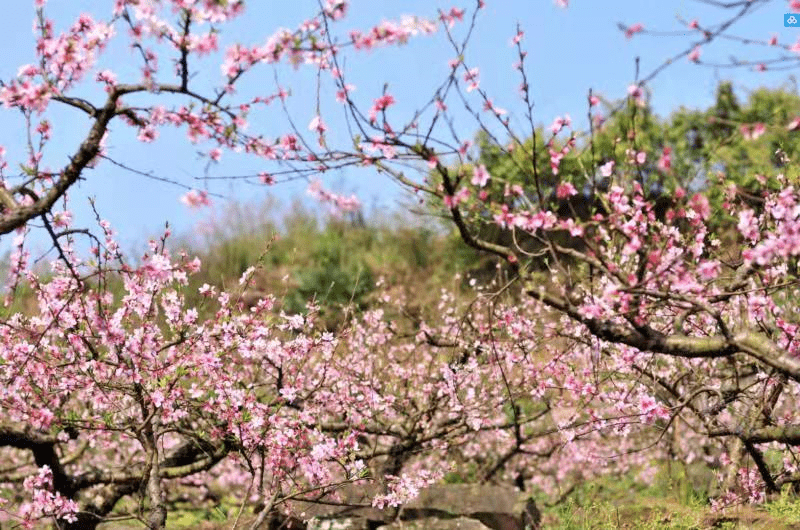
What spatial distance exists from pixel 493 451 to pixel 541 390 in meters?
5.91

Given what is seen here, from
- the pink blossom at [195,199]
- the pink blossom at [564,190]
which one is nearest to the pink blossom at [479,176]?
the pink blossom at [564,190]

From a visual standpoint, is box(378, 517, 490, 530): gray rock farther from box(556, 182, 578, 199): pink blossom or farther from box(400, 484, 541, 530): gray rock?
box(556, 182, 578, 199): pink blossom

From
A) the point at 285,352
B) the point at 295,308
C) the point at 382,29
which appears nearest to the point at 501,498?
the point at 285,352

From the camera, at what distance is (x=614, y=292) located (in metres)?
4.26

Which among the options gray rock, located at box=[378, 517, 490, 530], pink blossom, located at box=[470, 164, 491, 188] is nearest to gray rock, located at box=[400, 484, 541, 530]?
gray rock, located at box=[378, 517, 490, 530]

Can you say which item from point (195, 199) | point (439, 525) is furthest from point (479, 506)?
point (195, 199)

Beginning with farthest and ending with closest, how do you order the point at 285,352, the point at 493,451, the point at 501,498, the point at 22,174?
the point at 493,451
the point at 501,498
the point at 285,352
the point at 22,174

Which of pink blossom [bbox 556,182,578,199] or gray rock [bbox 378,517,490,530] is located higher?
pink blossom [bbox 556,182,578,199]

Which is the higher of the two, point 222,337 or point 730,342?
point 222,337

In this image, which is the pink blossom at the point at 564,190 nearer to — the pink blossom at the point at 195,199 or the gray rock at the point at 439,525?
the pink blossom at the point at 195,199

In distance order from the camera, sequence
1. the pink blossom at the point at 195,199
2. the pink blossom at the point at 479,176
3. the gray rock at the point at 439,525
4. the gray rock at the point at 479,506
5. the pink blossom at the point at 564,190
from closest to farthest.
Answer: the pink blossom at the point at 479,176, the pink blossom at the point at 564,190, the pink blossom at the point at 195,199, the gray rock at the point at 439,525, the gray rock at the point at 479,506

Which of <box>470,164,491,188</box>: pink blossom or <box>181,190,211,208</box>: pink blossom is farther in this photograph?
<box>181,190,211,208</box>: pink blossom

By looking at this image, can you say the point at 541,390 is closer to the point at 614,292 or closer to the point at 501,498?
the point at 501,498

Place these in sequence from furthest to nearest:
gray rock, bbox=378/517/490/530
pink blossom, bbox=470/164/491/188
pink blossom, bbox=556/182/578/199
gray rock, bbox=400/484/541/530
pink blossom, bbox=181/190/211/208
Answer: gray rock, bbox=400/484/541/530
gray rock, bbox=378/517/490/530
pink blossom, bbox=181/190/211/208
pink blossom, bbox=556/182/578/199
pink blossom, bbox=470/164/491/188
